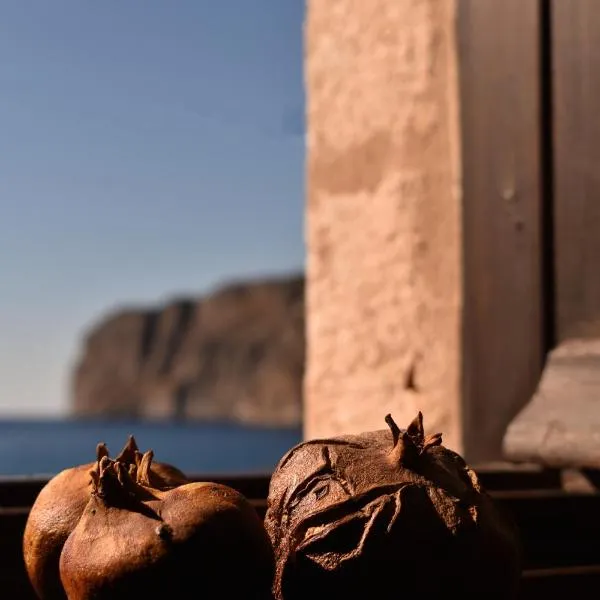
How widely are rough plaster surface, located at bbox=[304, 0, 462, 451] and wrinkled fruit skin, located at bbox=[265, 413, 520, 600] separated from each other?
240cm

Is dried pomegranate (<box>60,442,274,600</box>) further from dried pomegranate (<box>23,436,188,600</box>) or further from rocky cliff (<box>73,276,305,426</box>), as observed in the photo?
rocky cliff (<box>73,276,305,426</box>)

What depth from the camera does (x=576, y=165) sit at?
11.9ft

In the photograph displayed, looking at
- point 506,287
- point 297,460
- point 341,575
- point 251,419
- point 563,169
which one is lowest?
point 251,419

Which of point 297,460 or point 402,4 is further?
point 402,4

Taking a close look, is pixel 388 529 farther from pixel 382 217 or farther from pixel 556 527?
pixel 382 217

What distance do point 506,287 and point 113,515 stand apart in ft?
8.58

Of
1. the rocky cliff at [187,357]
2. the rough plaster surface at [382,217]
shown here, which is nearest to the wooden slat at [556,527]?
the rough plaster surface at [382,217]

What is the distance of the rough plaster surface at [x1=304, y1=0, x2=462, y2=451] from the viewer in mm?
4207

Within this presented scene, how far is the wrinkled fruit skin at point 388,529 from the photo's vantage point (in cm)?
144

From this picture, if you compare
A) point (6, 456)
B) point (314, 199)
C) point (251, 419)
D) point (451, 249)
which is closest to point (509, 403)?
point (451, 249)

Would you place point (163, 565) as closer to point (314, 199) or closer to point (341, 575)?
point (341, 575)

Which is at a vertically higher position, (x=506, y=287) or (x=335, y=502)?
(x=506, y=287)

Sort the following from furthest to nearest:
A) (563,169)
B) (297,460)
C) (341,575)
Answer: (563,169), (297,460), (341,575)

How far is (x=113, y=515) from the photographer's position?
138 centimetres
